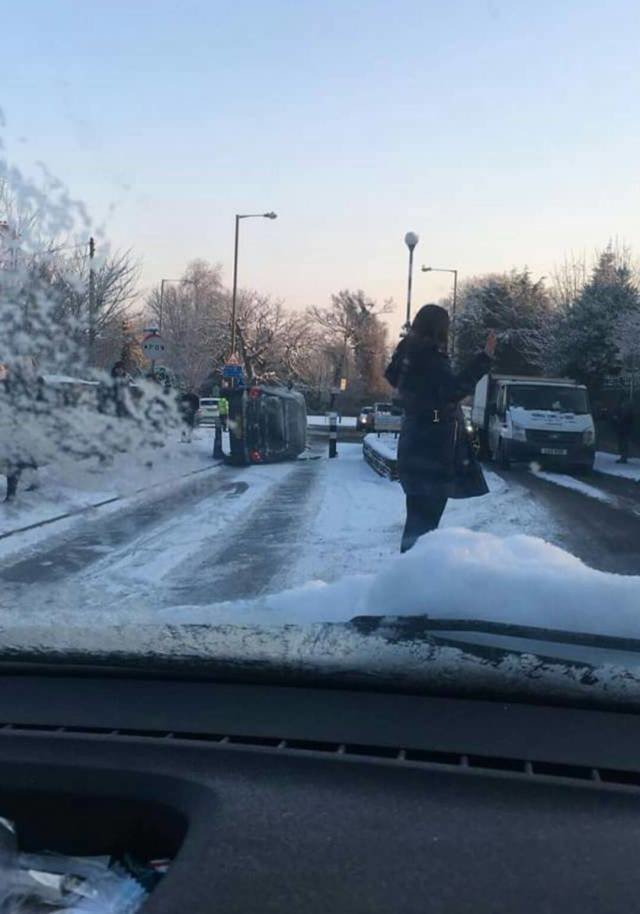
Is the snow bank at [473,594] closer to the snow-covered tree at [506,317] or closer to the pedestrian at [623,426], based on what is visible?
the snow-covered tree at [506,317]

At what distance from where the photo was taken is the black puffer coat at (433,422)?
234 inches

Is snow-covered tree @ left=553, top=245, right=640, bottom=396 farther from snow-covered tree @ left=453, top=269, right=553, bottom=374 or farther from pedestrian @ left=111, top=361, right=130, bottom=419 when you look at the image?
pedestrian @ left=111, top=361, right=130, bottom=419

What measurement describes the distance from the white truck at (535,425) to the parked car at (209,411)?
431 centimetres

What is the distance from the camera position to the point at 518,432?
15.5m

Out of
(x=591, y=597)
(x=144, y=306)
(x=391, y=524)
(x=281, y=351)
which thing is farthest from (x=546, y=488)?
(x=591, y=597)

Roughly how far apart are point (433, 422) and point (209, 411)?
4825 mm

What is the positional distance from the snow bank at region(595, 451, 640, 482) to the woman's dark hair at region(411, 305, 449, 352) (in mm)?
11776

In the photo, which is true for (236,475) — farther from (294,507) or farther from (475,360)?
(475,360)

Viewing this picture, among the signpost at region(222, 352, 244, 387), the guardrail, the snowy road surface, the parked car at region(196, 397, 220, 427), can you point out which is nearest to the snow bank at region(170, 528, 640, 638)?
the snowy road surface

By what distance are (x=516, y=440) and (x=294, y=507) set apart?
5507 millimetres

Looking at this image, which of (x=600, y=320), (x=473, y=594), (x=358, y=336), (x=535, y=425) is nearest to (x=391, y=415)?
(x=358, y=336)

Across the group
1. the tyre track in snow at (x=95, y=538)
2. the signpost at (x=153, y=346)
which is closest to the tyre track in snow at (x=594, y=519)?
the signpost at (x=153, y=346)

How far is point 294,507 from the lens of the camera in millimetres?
10828

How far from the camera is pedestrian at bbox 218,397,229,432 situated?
11.2 m
